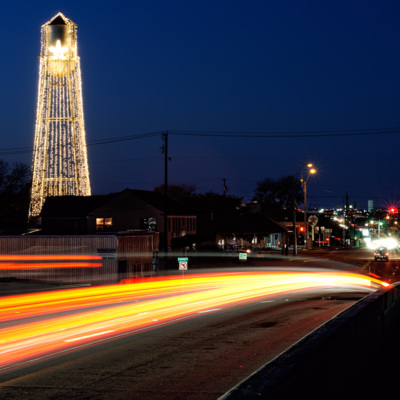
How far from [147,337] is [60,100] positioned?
119 feet

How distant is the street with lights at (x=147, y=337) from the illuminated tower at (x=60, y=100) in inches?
961

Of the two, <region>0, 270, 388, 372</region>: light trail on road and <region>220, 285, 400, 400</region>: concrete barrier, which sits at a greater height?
<region>220, 285, 400, 400</region>: concrete barrier

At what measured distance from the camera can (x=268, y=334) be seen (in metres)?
14.9

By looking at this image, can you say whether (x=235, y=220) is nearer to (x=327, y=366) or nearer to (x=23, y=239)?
(x=23, y=239)

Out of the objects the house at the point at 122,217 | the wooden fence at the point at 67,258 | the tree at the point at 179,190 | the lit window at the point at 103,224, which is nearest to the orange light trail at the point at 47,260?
the wooden fence at the point at 67,258

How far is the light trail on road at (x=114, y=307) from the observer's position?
42.9 feet

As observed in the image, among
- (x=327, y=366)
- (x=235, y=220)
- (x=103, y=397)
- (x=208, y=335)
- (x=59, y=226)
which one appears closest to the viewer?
(x=327, y=366)

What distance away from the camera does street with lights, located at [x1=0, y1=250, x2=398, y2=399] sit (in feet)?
31.6

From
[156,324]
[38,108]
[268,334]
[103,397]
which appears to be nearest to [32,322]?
[156,324]

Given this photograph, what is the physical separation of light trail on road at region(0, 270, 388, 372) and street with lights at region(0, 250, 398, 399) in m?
0.03

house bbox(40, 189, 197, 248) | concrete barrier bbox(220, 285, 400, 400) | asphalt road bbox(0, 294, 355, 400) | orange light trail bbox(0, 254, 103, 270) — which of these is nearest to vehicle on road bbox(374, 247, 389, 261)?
house bbox(40, 189, 197, 248)

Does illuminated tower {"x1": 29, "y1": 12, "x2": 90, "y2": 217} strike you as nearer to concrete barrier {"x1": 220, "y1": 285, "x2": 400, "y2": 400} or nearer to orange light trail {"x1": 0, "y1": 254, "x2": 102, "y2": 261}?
orange light trail {"x1": 0, "y1": 254, "x2": 102, "y2": 261}

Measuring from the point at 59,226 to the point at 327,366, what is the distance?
194 ft

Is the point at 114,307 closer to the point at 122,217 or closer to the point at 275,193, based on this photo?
the point at 122,217
